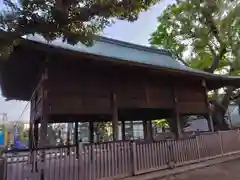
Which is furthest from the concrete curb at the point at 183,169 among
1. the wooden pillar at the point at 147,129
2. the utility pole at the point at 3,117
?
the utility pole at the point at 3,117

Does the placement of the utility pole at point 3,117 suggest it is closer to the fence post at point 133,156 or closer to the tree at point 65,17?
the fence post at point 133,156

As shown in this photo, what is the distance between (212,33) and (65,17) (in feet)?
45.9

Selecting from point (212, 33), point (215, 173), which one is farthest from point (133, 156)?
point (212, 33)

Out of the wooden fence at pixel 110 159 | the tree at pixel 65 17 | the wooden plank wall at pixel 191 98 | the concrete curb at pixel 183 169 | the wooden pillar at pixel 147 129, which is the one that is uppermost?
the tree at pixel 65 17

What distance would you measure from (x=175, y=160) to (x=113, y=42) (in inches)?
285

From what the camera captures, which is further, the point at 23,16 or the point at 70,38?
the point at 70,38

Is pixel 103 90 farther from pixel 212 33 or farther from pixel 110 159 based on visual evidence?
pixel 212 33

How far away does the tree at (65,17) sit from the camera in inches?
165

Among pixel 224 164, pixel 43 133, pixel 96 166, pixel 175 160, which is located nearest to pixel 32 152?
pixel 43 133

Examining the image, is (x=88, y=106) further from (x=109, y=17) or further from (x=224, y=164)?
(x=224, y=164)

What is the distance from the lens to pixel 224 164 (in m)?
9.20

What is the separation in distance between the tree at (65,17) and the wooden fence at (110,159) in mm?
2651

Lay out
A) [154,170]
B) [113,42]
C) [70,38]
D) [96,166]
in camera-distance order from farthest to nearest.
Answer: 1. [113,42]
2. [154,170]
3. [96,166]
4. [70,38]

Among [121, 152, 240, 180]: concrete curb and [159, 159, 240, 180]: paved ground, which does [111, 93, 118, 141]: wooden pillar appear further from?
[159, 159, 240, 180]: paved ground
